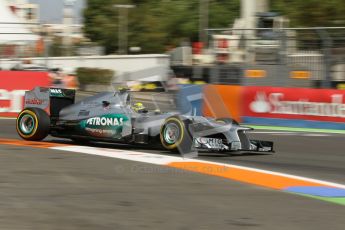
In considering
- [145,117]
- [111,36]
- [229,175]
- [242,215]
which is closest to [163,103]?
[145,117]

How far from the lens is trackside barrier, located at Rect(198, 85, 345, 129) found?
14969 millimetres

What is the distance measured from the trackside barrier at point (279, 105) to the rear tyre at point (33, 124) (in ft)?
15.5

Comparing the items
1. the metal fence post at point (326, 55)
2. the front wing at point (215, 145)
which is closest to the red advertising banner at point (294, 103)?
the metal fence post at point (326, 55)

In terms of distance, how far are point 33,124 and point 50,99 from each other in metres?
0.52

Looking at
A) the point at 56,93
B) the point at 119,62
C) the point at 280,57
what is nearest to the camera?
the point at 56,93

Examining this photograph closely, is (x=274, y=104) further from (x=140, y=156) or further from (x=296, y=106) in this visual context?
(x=140, y=156)

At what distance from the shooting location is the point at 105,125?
32.2ft

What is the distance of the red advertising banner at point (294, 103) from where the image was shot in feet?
49.1

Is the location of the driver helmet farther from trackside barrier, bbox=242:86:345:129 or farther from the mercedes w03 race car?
trackside barrier, bbox=242:86:345:129

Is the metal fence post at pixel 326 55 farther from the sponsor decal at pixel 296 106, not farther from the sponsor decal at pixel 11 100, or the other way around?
the sponsor decal at pixel 11 100

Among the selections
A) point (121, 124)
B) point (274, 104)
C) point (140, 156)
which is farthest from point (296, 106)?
point (140, 156)

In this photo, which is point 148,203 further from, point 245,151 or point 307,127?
point 307,127

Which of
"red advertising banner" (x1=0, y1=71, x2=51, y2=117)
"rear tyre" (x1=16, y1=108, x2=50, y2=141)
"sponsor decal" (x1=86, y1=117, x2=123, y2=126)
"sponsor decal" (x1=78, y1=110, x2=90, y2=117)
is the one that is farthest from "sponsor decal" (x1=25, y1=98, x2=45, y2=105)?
"red advertising banner" (x1=0, y1=71, x2=51, y2=117)

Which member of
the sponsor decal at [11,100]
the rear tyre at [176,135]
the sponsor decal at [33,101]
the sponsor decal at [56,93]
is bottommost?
the sponsor decal at [11,100]
